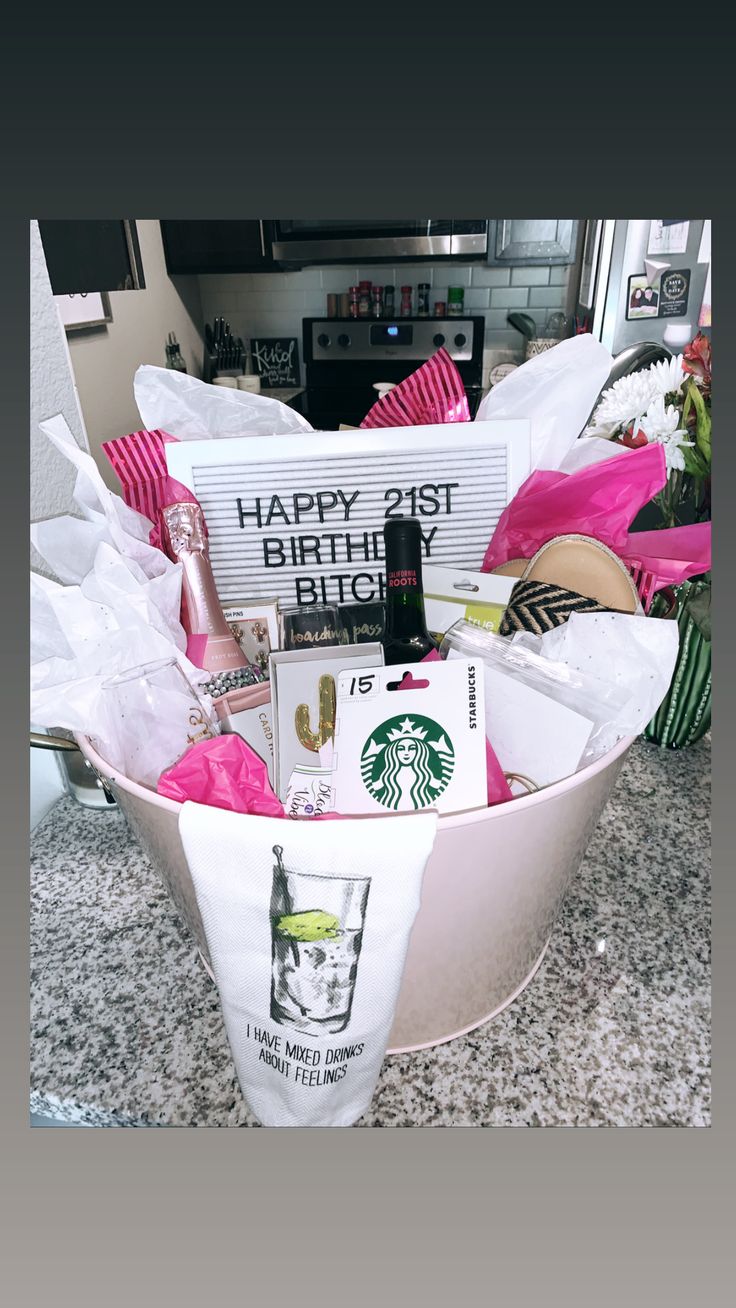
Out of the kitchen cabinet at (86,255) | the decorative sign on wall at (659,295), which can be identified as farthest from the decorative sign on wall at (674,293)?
the kitchen cabinet at (86,255)

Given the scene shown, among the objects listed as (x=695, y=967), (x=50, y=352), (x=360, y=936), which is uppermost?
(x=50, y=352)

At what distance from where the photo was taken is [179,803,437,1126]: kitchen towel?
0.33 metres

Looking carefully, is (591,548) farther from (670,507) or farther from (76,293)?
(76,293)

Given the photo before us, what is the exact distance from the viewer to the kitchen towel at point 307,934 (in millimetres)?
331

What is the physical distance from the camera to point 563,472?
0.64 metres

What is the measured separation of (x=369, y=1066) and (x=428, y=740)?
0.60 feet

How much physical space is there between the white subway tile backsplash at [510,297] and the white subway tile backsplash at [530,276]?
3cm

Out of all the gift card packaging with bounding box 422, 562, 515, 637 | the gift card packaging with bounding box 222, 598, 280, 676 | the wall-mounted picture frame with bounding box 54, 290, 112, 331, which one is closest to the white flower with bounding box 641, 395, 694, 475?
the gift card packaging with bounding box 422, 562, 515, 637

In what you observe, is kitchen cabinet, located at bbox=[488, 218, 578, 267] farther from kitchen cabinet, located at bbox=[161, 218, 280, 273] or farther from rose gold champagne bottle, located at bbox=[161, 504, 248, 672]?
rose gold champagne bottle, located at bbox=[161, 504, 248, 672]

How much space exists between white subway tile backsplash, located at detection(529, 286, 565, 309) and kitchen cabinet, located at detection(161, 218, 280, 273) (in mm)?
1129

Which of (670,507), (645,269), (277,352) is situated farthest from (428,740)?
(277,352)

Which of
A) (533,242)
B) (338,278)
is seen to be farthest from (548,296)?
(338,278)

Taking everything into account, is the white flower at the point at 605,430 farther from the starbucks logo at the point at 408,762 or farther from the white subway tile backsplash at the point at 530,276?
the white subway tile backsplash at the point at 530,276

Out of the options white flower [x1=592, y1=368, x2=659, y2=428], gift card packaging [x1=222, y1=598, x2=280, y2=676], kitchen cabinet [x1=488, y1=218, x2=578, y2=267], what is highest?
kitchen cabinet [x1=488, y1=218, x2=578, y2=267]
